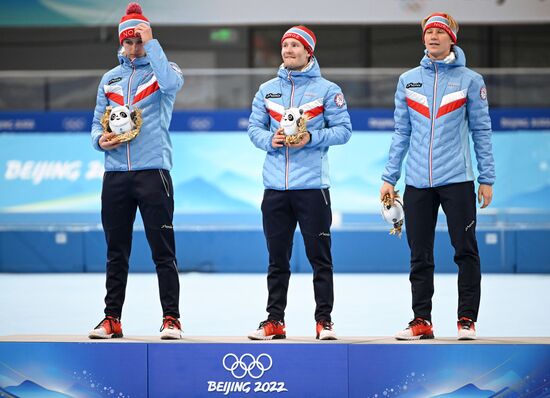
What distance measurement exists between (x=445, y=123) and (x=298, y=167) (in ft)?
2.50

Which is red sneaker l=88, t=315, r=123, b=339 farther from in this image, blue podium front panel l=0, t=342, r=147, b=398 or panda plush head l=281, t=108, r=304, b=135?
panda plush head l=281, t=108, r=304, b=135

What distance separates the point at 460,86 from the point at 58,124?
8809 millimetres

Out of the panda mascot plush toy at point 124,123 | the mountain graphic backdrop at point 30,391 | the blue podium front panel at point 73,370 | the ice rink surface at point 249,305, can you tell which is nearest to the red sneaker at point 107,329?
the blue podium front panel at point 73,370

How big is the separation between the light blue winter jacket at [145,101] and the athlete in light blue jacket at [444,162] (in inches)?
48.0

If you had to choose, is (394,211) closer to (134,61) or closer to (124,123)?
(124,123)

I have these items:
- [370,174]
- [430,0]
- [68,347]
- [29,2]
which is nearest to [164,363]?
[68,347]

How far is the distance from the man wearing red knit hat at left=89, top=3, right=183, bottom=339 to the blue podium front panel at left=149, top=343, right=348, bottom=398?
1.24 feet

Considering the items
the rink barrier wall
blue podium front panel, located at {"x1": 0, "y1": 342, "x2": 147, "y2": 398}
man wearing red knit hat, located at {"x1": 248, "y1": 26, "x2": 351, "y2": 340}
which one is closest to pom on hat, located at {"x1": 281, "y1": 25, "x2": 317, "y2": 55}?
man wearing red knit hat, located at {"x1": 248, "y1": 26, "x2": 351, "y2": 340}

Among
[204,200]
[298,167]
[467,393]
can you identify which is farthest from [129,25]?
[204,200]

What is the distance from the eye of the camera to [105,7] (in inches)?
567

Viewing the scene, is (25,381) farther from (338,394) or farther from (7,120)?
(7,120)

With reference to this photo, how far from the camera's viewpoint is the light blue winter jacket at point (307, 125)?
5.02 metres

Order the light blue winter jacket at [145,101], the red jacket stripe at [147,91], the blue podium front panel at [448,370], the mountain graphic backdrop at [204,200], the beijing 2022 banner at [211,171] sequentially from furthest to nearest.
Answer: the mountain graphic backdrop at [204,200]
the beijing 2022 banner at [211,171]
the red jacket stripe at [147,91]
the light blue winter jacket at [145,101]
the blue podium front panel at [448,370]

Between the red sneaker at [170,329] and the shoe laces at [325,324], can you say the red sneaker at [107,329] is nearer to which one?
the red sneaker at [170,329]
